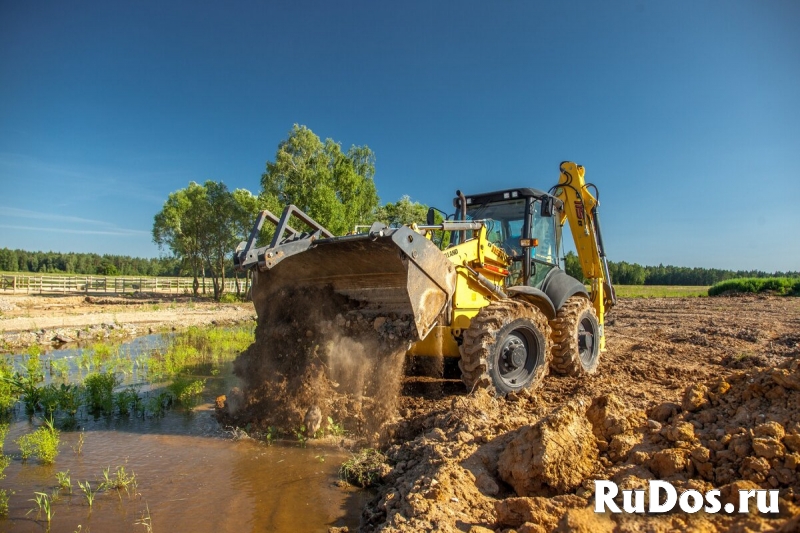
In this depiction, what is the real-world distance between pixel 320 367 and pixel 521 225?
380 cm

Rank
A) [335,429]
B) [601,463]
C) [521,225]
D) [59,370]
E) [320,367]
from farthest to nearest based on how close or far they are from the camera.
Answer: [59,370], [521,225], [320,367], [335,429], [601,463]

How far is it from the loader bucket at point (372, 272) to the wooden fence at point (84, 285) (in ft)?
129

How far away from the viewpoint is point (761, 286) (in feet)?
124

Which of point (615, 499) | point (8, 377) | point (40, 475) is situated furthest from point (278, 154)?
point (615, 499)

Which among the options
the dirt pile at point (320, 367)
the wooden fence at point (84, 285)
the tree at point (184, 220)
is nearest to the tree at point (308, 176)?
the tree at point (184, 220)

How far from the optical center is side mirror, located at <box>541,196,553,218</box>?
742 cm

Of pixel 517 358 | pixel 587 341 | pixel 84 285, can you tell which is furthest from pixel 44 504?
pixel 84 285

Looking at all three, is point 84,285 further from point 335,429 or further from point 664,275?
point 664,275

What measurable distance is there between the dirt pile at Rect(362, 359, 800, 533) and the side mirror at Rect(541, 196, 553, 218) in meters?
3.75

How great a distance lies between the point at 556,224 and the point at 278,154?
25.8 m

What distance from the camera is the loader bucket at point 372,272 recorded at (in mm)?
5469

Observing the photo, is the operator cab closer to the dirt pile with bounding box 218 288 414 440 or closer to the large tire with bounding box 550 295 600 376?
the large tire with bounding box 550 295 600 376

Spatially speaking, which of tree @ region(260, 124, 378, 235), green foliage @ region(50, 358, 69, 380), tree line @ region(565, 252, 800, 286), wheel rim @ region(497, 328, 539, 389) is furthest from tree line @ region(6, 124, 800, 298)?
tree line @ region(565, 252, 800, 286)

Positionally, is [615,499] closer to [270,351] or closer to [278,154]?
[270,351]
